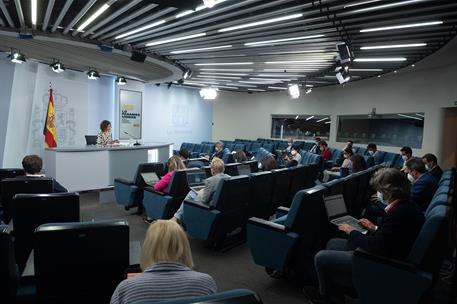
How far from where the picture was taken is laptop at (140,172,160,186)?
5.26m

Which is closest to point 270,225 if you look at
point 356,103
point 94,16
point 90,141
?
point 94,16

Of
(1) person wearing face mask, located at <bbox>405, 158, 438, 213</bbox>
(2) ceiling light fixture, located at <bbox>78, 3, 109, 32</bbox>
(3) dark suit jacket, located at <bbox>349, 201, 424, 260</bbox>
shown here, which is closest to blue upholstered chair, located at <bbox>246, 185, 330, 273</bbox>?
(3) dark suit jacket, located at <bbox>349, 201, 424, 260</bbox>

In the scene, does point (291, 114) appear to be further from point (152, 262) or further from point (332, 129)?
point (152, 262)

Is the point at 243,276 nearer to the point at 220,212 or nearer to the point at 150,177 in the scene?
the point at 220,212

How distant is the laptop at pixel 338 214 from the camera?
9.12ft

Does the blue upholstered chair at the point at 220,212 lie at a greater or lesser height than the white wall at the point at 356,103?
lesser

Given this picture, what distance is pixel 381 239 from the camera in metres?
2.25

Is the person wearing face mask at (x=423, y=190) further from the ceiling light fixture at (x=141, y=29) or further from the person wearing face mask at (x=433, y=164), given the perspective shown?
the ceiling light fixture at (x=141, y=29)

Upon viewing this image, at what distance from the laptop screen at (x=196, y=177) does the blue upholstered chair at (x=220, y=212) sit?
76cm

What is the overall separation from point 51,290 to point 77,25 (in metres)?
5.56

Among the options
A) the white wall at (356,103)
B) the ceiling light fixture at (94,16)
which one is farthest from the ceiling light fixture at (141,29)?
the white wall at (356,103)

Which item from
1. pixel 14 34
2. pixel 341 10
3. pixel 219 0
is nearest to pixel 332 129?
pixel 341 10

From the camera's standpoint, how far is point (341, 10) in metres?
4.46

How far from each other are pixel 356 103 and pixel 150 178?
8666mm
